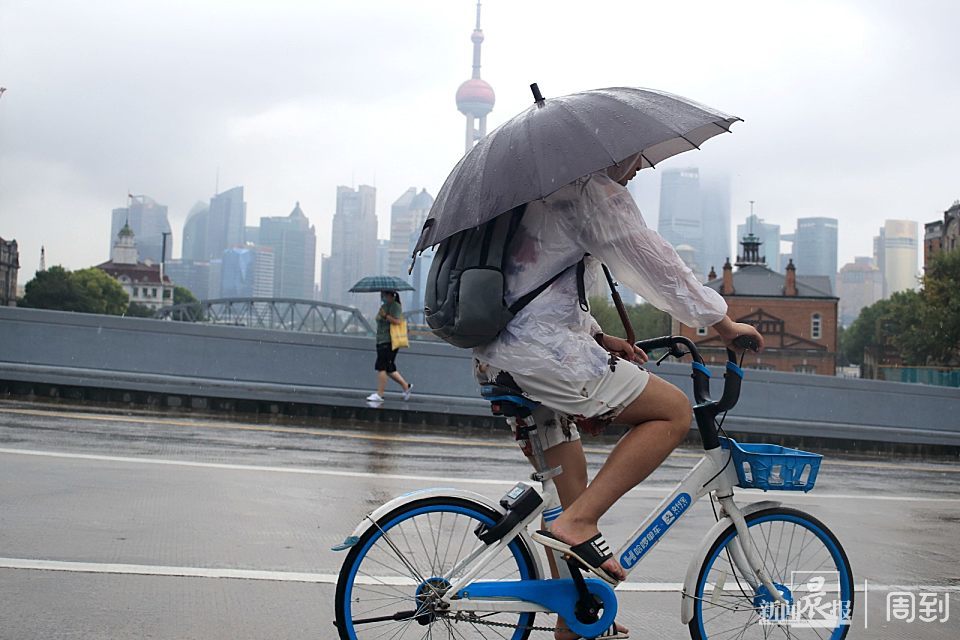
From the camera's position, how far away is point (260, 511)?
669 cm

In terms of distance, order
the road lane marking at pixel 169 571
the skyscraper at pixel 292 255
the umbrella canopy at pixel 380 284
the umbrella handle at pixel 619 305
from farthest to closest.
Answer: the skyscraper at pixel 292 255, the umbrella canopy at pixel 380 284, the road lane marking at pixel 169 571, the umbrella handle at pixel 619 305

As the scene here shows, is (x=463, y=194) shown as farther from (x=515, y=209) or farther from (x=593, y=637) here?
(x=593, y=637)

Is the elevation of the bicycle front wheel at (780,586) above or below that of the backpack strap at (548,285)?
below

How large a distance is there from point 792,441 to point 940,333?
6833cm

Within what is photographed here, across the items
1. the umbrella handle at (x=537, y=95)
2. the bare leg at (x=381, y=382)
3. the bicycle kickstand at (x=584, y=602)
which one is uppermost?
the umbrella handle at (x=537, y=95)

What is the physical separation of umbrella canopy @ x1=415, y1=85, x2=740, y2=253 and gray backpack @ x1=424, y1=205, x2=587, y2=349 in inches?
3.5

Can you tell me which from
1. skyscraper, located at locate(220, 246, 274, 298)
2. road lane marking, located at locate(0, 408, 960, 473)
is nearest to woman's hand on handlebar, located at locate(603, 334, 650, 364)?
road lane marking, located at locate(0, 408, 960, 473)

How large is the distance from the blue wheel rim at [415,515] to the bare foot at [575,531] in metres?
0.16

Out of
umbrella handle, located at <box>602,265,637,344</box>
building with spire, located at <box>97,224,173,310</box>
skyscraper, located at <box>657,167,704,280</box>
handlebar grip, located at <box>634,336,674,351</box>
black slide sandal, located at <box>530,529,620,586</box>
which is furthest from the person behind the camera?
building with spire, located at <box>97,224,173,310</box>

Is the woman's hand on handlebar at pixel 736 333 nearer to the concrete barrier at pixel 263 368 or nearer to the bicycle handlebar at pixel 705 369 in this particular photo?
the bicycle handlebar at pixel 705 369

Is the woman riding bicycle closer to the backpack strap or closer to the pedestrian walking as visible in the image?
the backpack strap

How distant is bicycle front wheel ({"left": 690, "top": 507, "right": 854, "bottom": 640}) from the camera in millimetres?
3846

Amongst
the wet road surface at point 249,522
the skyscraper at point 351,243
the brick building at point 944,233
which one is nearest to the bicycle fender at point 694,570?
the wet road surface at point 249,522

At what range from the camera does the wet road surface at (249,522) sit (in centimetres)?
443
